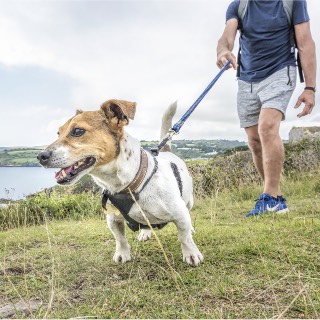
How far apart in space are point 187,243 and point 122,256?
0.65 metres

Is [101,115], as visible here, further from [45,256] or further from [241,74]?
[241,74]

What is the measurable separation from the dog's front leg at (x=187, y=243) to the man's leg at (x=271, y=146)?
7.25 ft

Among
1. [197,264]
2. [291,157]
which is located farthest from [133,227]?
[291,157]

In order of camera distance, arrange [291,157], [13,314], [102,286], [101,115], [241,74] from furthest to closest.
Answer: [291,157]
[241,74]
[101,115]
[102,286]
[13,314]

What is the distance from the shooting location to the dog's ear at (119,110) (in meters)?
3.25

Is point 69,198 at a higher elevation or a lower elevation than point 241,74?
lower

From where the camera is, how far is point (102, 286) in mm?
2893

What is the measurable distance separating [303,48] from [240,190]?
15.4 ft

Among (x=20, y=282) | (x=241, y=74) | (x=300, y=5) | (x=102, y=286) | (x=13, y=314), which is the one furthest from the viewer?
(x=241, y=74)

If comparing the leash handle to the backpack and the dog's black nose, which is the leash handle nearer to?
the backpack

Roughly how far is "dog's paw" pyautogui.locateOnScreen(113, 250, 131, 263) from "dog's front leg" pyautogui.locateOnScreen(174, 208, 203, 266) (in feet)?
1.82

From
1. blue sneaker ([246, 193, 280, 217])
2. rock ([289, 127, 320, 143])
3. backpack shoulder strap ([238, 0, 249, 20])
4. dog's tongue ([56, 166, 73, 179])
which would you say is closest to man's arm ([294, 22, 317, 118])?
backpack shoulder strap ([238, 0, 249, 20])

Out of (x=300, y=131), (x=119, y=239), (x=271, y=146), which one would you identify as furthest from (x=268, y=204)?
(x=300, y=131)

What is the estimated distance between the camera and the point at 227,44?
5.20 metres
